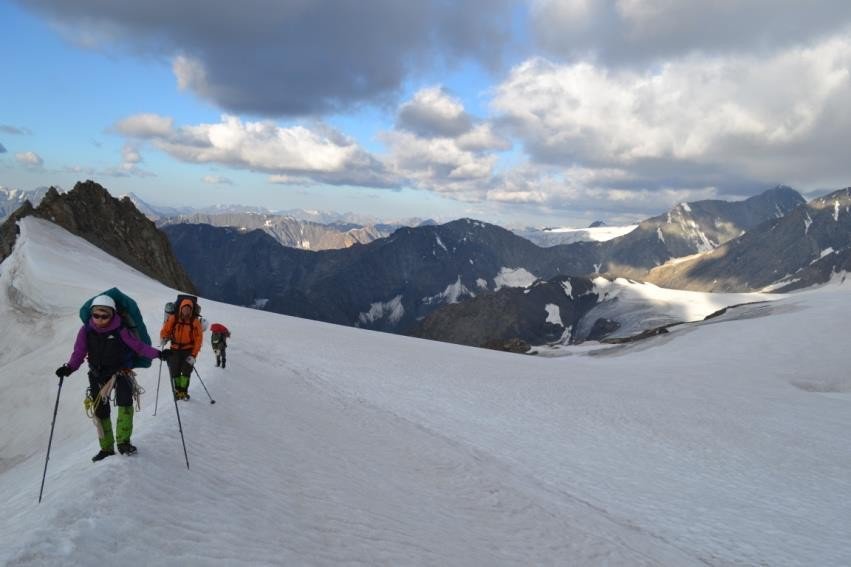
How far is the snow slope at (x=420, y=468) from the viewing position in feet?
21.8

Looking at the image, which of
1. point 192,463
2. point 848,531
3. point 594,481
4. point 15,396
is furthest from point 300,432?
point 15,396

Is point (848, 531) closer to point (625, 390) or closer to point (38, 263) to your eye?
point (625, 390)

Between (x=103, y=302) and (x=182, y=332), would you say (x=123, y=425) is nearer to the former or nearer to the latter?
(x=103, y=302)

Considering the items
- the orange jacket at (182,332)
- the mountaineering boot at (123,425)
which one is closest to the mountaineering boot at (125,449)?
the mountaineering boot at (123,425)

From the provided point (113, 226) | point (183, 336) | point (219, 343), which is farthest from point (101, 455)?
point (113, 226)

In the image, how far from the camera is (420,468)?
484 inches

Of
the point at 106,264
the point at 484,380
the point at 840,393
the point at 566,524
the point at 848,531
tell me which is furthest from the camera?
the point at 106,264

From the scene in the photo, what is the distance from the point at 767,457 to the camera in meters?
18.0

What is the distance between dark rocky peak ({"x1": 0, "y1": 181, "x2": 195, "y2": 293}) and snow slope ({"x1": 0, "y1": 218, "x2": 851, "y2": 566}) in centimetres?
5564

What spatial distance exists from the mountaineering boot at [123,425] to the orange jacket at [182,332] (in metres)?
4.43

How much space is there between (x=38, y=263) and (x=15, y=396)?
27.5 m

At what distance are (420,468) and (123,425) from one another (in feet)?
21.9

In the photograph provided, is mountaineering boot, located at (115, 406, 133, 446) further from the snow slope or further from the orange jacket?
the orange jacket

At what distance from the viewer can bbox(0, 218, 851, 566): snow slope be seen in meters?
6.66
